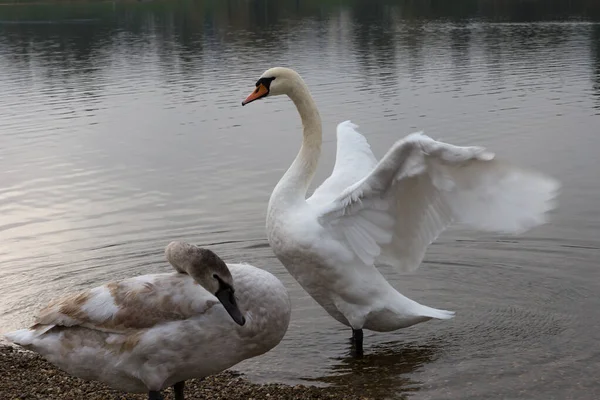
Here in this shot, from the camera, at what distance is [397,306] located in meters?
8.29

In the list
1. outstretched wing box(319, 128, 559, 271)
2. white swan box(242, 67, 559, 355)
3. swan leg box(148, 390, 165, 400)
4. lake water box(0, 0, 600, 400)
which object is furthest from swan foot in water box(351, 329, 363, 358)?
swan leg box(148, 390, 165, 400)

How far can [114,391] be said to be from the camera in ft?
24.8

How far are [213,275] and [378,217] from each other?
2.44 metres

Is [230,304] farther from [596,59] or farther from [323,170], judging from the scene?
[596,59]

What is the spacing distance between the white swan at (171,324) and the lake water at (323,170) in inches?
75.7

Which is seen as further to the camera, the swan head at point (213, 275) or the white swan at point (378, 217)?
the white swan at point (378, 217)

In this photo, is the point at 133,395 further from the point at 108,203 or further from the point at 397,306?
the point at 108,203

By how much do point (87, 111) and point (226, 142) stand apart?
24.7 ft

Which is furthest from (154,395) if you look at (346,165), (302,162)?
(346,165)

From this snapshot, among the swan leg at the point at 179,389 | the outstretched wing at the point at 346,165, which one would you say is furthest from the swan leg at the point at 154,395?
the outstretched wing at the point at 346,165

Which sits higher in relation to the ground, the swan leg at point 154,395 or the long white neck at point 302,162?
the long white neck at point 302,162

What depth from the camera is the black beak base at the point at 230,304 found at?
229 inches

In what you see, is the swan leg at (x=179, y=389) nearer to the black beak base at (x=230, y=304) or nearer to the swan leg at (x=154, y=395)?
the swan leg at (x=154, y=395)

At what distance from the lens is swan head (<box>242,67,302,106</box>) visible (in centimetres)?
902
